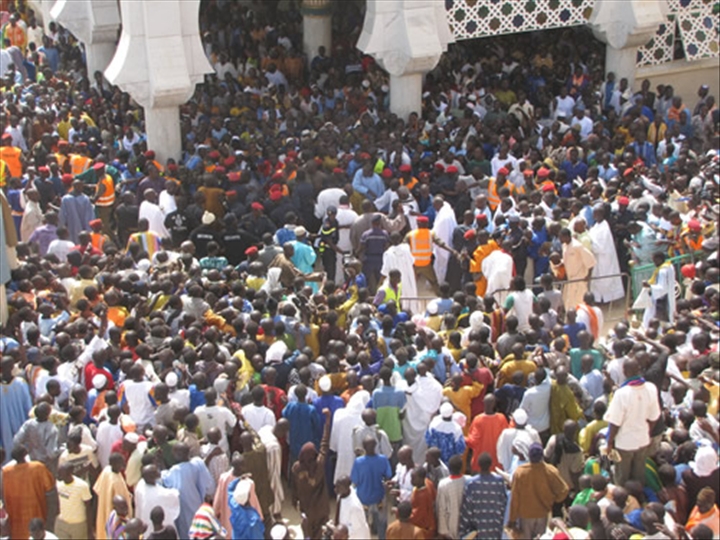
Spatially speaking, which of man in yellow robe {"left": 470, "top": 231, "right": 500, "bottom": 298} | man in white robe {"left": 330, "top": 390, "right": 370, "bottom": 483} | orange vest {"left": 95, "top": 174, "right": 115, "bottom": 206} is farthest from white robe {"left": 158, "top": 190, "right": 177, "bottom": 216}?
man in white robe {"left": 330, "top": 390, "right": 370, "bottom": 483}

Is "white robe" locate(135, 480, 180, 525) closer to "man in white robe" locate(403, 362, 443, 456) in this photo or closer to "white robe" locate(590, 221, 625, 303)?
"man in white robe" locate(403, 362, 443, 456)

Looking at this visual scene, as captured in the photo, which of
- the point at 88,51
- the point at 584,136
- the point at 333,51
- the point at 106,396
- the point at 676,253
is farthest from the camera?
the point at 333,51

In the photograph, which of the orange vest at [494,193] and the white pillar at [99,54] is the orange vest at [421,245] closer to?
the orange vest at [494,193]

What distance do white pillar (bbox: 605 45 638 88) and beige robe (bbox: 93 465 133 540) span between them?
12178mm

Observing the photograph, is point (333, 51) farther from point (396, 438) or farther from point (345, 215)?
point (396, 438)

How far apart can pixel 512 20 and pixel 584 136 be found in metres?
2.55

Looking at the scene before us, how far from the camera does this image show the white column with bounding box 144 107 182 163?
16938 mm

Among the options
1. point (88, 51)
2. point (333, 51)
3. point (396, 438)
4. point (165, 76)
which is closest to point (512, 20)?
point (333, 51)

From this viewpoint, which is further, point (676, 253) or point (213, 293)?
point (676, 253)

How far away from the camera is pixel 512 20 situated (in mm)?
18781

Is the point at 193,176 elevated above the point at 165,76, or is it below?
below

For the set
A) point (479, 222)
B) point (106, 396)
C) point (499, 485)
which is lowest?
point (499, 485)

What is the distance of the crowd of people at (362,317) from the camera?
9680mm

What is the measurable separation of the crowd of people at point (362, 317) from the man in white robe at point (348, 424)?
1.0 inches
